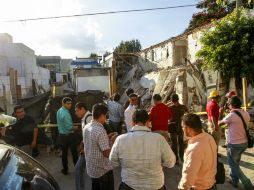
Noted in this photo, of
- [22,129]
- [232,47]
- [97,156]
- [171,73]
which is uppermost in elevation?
[232,47]

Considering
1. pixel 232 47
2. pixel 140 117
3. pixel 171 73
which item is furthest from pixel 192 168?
pixel 171 73

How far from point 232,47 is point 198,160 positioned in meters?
12.2

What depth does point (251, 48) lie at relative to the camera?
50.4 feet

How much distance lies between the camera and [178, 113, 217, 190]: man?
4270 millimetres

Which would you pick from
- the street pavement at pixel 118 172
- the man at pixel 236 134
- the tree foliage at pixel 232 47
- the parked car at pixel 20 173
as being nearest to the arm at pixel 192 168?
the parked car at pixel 20 173

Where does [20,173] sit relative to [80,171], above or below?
above

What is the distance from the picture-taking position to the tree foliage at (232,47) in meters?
15.4

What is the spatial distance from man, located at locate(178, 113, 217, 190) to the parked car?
59.3 inches

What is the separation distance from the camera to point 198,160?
14.0ft

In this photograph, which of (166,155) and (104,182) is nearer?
(166,155)

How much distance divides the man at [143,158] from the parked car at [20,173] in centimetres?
85

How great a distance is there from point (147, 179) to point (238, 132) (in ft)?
11.1

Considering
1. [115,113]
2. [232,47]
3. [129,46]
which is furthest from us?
[129,46]

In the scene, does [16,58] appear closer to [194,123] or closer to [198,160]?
[194,123]
